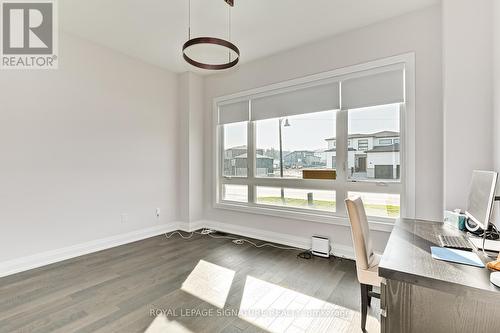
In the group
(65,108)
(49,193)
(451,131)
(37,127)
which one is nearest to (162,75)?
(65,108)

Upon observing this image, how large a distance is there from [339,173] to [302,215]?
2.64 feet

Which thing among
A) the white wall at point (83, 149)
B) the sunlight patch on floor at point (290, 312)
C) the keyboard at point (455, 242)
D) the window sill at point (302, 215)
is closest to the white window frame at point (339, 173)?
the window sill at point (302, 215)

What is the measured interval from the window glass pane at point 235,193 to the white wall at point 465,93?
9.16ft

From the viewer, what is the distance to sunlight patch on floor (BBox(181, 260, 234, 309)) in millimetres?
2236

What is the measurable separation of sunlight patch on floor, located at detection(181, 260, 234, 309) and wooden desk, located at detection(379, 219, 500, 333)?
56.7 inches

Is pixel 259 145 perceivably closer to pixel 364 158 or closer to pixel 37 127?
pixel 364 158

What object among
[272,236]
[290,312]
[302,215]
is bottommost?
[290,312]

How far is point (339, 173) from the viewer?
3285 mm

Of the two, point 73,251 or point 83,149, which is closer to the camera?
point 73,251

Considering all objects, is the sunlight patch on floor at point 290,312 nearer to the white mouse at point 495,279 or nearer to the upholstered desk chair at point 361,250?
the upholstered desk chair at point 361,250

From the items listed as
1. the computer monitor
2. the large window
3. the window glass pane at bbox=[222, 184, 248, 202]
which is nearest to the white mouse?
the computer monitor

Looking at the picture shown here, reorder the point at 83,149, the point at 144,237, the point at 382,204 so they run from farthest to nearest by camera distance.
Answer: the point at 144,237 < the point at 83,149 < the point at 382,204

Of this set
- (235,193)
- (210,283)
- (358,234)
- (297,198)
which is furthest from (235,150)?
(358,234)

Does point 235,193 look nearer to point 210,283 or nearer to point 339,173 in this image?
point 339,173
